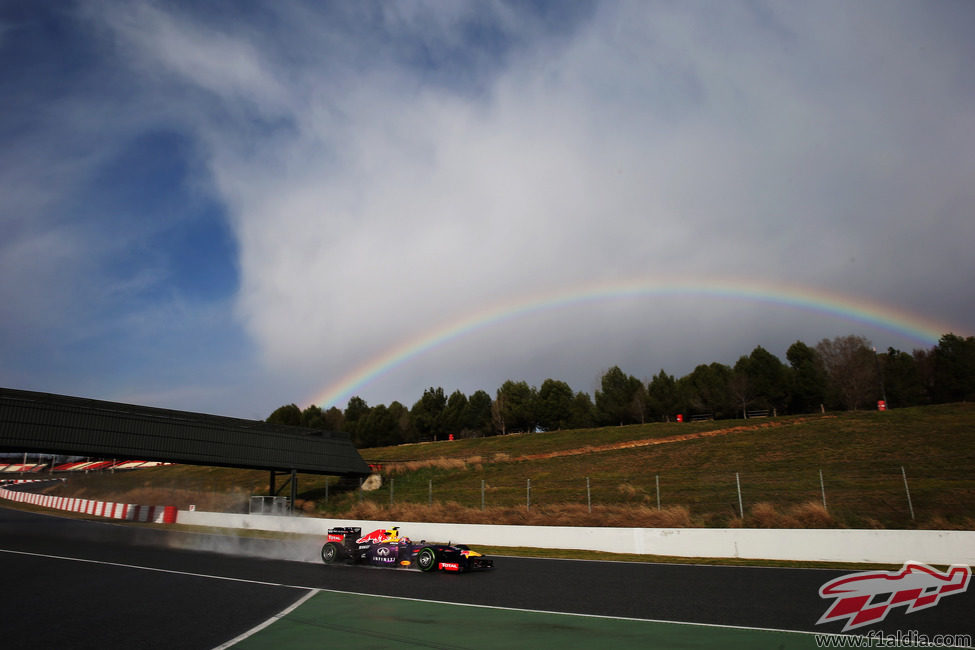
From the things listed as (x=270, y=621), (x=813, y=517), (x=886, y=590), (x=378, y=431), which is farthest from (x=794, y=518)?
(x=378, y=431)

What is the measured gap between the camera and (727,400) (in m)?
90.9

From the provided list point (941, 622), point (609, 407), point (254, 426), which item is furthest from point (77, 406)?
point (609, 407)

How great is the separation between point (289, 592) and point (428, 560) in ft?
17.5

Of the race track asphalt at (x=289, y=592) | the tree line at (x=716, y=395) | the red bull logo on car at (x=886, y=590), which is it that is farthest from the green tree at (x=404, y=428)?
the red bull logo on car at (x=886, y=590)

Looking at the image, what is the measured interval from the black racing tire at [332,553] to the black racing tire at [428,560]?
132 inches

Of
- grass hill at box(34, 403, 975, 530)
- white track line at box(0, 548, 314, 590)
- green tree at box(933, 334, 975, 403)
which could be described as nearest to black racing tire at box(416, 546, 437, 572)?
white track line at box(0, 548, 314, 590)

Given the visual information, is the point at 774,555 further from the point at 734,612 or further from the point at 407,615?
the point at 407,615

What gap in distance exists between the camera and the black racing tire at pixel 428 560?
17.8 m

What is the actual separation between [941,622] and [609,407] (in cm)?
9415

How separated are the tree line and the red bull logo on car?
6532cm

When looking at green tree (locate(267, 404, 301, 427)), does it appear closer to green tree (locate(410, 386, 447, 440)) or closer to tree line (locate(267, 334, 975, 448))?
tree line (locate(267, 334, 975, 448))

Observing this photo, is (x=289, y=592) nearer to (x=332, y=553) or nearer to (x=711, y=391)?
(x=332, y=553)

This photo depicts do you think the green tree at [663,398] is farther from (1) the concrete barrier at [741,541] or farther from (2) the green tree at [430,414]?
(1) the concrete barrier at [741,541]

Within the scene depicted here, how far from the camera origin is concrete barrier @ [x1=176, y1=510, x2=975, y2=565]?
17.4 meters
